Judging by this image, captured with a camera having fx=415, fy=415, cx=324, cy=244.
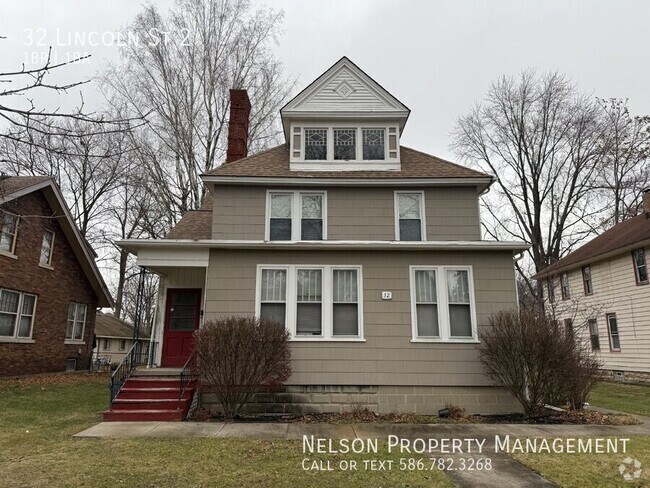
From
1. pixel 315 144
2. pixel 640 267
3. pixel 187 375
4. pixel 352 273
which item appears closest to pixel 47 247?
pixel 187 375

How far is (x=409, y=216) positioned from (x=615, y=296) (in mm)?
12987

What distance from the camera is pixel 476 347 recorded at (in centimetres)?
895

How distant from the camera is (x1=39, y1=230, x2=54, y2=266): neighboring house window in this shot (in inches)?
575

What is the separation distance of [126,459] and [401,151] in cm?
937

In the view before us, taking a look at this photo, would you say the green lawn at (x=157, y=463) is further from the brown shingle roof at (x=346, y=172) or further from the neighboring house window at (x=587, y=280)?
the neighboring house window at (x=587, y=280)

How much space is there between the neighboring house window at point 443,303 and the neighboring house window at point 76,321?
13.6 metres

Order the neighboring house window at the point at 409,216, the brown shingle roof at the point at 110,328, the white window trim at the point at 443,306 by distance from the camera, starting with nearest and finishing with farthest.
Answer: the white window trim at the point at 443,306
the neighboring house window at the point at 409,216
the brown shingle roof at the point at 110,328

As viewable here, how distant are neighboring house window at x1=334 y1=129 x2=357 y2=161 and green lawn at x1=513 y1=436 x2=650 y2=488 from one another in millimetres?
7552

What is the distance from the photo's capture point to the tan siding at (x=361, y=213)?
973cm

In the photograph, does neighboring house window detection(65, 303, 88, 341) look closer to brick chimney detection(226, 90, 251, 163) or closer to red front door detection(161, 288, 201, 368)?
red front door detection(161, 288, 201, 368)

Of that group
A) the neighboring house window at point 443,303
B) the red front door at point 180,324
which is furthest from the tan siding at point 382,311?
the red front door at point 180,324

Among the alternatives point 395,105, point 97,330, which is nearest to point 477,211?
point 395,105

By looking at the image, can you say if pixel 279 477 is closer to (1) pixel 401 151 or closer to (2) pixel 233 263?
(2) pixel 233 263

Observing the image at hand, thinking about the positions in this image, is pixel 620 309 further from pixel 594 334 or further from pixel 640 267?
pixel 594 334
